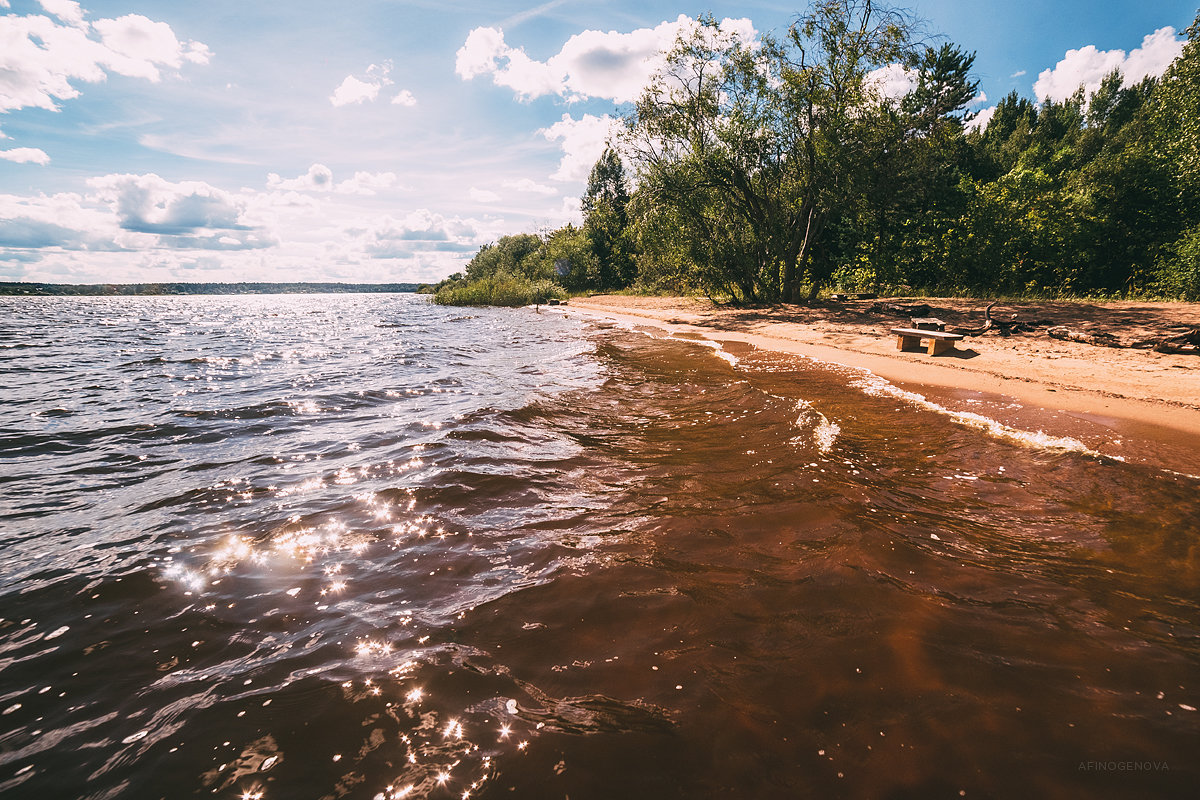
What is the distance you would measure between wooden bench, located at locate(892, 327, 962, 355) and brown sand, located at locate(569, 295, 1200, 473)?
269mm

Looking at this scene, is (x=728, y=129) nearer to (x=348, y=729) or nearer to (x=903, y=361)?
(x=903, y=361)

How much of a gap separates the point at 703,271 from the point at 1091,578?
79.0 feet

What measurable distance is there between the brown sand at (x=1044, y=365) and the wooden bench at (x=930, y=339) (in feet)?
→ 0.88

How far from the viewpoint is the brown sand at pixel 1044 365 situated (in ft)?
21.3

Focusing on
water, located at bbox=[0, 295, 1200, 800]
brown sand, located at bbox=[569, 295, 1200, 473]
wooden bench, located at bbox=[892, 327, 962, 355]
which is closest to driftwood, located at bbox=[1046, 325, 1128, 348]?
brown sand, located at bbox=[569, 295, 1200, 473]

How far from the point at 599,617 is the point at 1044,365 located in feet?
39.8

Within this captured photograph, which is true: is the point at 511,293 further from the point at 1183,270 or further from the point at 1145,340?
the point at 1183,270

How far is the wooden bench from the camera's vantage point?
11.7m

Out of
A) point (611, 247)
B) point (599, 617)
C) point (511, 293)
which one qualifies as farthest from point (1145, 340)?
point (611, 247)

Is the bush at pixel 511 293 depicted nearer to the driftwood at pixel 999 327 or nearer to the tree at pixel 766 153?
the tree at pixel 766 153

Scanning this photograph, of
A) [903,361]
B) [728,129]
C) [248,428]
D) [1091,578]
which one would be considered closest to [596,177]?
[728,129]

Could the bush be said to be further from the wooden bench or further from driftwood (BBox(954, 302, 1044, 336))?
driftwood (BBox(954, 302, 1044, 336))

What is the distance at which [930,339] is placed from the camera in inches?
471

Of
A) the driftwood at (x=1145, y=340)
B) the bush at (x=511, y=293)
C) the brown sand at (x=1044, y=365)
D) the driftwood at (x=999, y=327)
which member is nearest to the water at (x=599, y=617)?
the brown sand at (x=1044, y=365)
